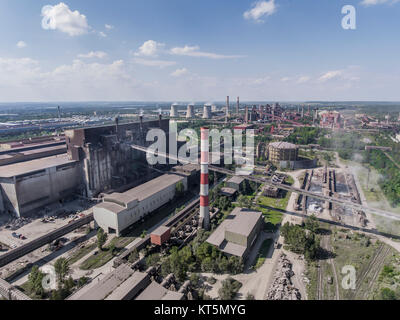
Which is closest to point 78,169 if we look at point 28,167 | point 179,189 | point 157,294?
point 28,167

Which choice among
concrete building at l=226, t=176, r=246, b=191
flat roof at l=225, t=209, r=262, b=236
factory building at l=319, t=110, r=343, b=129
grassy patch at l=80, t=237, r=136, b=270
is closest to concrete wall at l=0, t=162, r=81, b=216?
grassy patch at l=80, t=237, r=136, b=270

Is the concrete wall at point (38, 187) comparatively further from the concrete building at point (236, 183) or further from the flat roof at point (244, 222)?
the flat roof at point (244, 222)

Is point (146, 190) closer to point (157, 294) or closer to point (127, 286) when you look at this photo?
point (127, 286)

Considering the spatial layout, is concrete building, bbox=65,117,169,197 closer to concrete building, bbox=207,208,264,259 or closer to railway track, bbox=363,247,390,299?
concrete building, bbox=207,208,264,259

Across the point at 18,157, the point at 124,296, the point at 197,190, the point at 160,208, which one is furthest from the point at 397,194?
the point at 18,157

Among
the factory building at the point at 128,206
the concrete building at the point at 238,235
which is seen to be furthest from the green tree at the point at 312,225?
the factory building at the point at 128,206

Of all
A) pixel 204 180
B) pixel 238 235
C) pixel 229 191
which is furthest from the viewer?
pixel 229 191

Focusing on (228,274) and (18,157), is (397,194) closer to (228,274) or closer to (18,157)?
(228,274)
